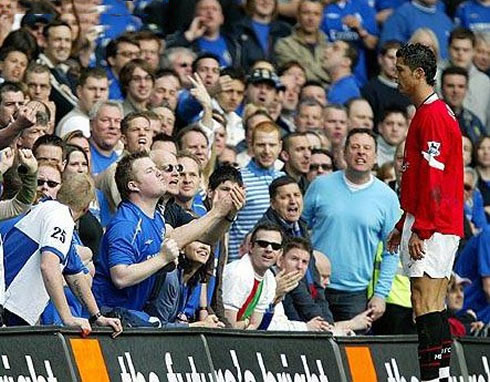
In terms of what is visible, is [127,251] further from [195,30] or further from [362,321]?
[195,30]

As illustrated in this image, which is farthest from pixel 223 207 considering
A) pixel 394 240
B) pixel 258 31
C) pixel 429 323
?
pixel 258 31

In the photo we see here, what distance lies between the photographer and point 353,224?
15.3 meters

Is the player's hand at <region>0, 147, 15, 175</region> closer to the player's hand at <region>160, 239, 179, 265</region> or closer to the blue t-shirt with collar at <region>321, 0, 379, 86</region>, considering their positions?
the player's hand at <region>160, 239, 179, 265</region>

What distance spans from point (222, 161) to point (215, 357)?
13.6 feet

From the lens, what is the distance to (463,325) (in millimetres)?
15805

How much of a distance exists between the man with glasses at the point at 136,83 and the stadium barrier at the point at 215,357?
3.70 metres

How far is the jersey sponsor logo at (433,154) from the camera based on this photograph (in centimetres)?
1092

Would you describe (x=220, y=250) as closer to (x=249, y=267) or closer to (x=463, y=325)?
(x=249, y=267)

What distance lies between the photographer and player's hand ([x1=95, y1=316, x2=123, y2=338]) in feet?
34.8

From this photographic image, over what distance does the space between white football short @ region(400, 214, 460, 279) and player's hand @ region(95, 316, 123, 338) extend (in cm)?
198

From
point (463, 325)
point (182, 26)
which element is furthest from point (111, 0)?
point (463, 325)

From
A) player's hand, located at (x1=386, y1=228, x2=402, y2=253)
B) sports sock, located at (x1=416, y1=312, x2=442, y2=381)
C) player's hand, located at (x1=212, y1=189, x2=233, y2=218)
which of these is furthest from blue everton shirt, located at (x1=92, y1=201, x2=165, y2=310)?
sports sock, located at (x1=416, y1=312, x2=442, y2=381)

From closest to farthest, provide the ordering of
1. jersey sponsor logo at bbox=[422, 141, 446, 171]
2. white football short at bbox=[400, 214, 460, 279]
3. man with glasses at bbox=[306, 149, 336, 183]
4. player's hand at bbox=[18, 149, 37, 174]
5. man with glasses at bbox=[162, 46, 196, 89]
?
player's hand at bbox=[18, 149, 37, 174]
jersey sponsor logo at bbox=[422, 141, 446, 171]
white football short at bbox=[400, 214, 460, 279]
man with glasses at bbox=[306, 149, 336, 183]
man with glasses at bbox=[162, 46, 196, 89]

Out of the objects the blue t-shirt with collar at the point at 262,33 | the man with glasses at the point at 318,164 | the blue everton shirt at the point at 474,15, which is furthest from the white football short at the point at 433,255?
the blue everton shirt at the point at 474,15
